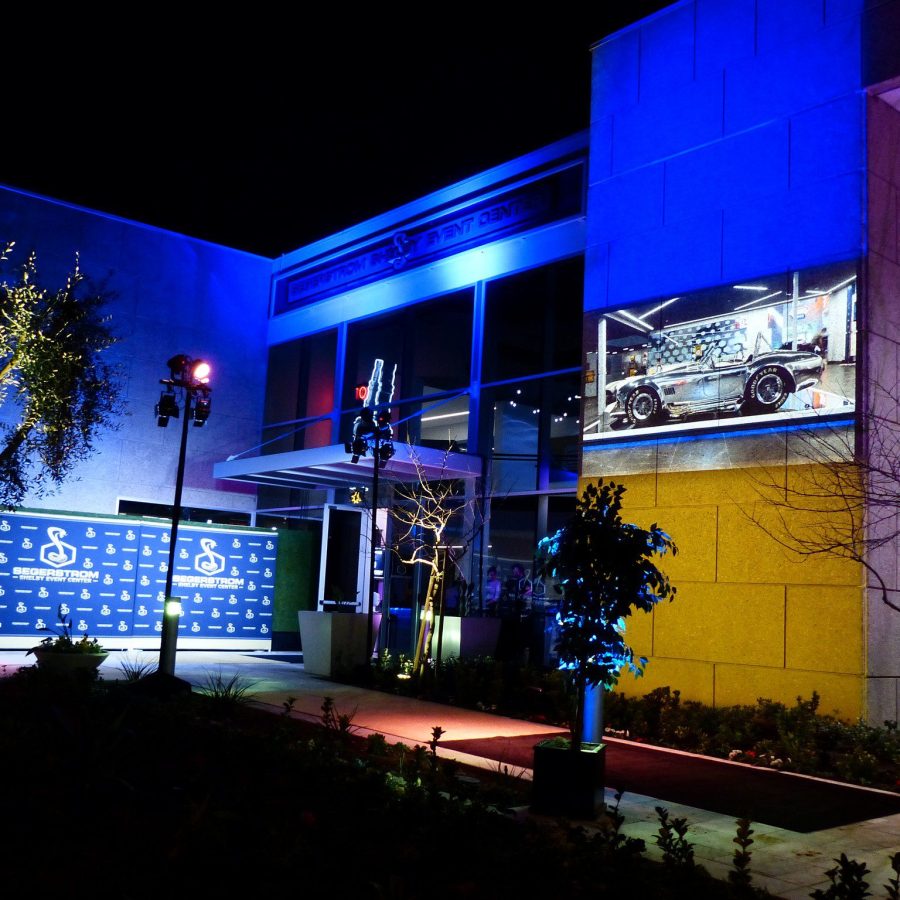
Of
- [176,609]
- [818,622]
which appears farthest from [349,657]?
[818,622]

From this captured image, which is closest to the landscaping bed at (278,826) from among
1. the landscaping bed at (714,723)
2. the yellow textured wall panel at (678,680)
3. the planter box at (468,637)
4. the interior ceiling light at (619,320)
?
the landscaping bed at (714,723)

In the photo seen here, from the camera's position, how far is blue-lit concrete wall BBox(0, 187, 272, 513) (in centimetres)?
2183

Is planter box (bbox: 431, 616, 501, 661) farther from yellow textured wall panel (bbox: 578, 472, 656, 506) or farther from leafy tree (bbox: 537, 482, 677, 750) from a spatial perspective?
leafy tree (bbox: 537, 482, 677, 750)

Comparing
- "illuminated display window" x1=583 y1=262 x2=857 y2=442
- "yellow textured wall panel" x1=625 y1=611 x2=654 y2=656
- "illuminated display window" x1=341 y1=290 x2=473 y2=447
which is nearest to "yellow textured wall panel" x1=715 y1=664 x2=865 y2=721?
"yellow textured wall panel" x1=625 y1=611 x2=654 y2=656

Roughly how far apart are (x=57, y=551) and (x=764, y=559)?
45.6 ft

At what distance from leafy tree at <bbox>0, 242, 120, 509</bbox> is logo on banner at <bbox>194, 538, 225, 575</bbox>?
10.9 feet

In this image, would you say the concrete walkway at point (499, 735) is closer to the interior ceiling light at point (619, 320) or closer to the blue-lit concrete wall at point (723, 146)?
the interior ceiling light at point (619, 320)

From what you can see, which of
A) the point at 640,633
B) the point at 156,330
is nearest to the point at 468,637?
the point at 640,633

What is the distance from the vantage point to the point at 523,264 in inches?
759

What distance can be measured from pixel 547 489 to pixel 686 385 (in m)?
4.61

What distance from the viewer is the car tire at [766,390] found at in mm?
12805

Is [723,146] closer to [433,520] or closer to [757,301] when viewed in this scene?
[757,301]

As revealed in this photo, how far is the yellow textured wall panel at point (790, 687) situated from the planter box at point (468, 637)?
16.9 ft

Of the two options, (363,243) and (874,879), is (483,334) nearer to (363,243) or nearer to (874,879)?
(363,243)
